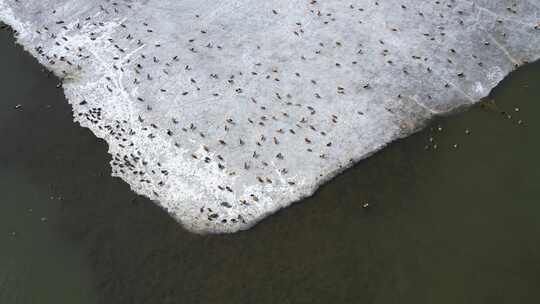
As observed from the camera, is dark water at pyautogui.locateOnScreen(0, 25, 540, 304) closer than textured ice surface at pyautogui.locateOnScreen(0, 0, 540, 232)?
Yes

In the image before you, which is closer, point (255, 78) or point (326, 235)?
point (326, 235)

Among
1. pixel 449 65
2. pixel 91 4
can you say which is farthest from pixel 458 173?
pixel 91 4

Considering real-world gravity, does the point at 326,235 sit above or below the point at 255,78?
below

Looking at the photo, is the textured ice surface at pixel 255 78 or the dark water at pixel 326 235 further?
the textured ice surface at pixel 255 78

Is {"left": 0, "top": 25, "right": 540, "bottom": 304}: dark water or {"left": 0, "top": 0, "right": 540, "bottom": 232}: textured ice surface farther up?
{"left": 0, "top": 0, "right": 540, "bottom": 232}: textured ice surface

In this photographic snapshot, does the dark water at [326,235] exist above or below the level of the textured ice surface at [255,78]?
below
